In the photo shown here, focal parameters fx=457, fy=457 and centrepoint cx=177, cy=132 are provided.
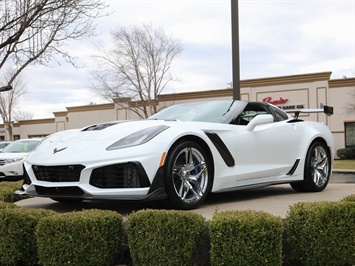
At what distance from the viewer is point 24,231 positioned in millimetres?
4078

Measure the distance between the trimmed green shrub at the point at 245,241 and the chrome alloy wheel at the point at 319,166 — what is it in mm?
3310

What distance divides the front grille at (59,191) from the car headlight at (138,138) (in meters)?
0.51

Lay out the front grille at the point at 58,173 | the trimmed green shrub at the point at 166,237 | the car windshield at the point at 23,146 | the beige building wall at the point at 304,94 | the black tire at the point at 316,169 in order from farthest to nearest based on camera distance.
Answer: the beige building wall at the point at 304,94 → the car windshield at the point at 23,146 → the black tire at the point at 316,169 → the front grille at the point at 58,173 → the trimmed green shrub at the point at 166,237

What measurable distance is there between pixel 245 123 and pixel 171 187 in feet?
5.89

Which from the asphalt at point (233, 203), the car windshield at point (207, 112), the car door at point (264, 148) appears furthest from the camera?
the car windshield at point (207, 112)

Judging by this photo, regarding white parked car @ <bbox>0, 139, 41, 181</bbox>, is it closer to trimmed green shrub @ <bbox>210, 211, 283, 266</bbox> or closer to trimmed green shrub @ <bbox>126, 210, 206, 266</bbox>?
trimmed green shrub @ <bbox>126, 210, 206, 266</bbox>

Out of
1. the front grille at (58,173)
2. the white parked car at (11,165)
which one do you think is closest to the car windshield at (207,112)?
the front grille at (58,173)

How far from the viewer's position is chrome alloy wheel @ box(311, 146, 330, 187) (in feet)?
21.7

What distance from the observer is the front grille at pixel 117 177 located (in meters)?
4.36

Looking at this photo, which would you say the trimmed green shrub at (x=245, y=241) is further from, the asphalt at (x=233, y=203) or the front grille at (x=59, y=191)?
the front grille at (x=59, y=191)

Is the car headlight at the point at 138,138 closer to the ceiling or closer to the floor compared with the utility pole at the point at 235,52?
closer to the floor

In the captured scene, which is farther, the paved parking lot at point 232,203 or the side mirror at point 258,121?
the side mirror at point 258,121

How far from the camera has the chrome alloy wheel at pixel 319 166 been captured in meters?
6.62

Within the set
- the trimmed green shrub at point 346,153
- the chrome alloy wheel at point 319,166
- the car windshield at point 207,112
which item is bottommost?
the trimmed green shrub at point 346,153
